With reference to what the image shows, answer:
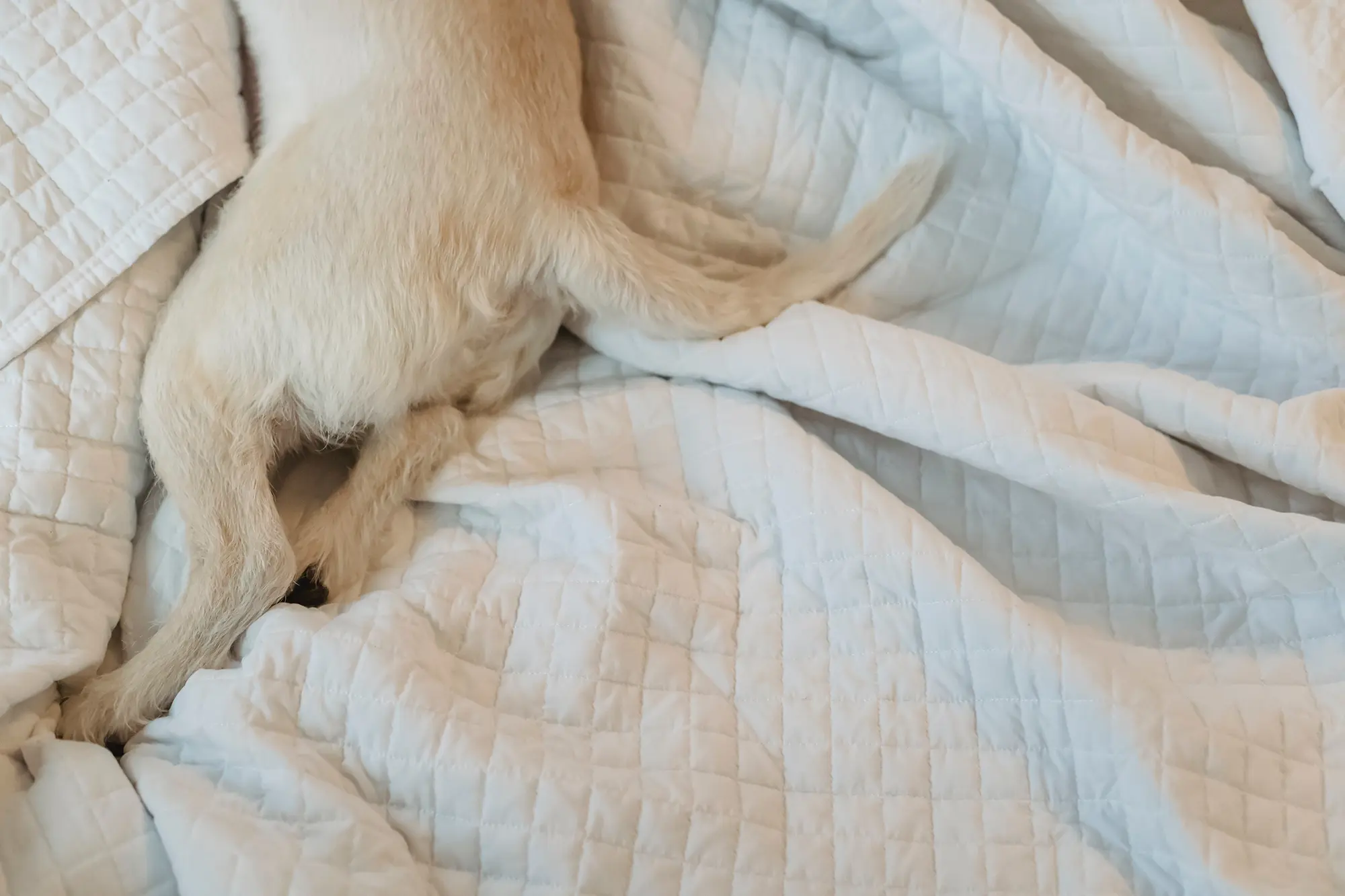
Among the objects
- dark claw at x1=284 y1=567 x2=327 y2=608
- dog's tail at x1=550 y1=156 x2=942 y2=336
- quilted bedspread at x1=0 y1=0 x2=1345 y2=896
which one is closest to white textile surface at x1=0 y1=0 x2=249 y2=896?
quilted bedspread at x1=0 y1=0 x2=1345 y2=896

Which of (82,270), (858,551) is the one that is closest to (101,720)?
(82,270)

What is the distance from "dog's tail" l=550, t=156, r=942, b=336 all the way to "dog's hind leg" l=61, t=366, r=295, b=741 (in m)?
0.39

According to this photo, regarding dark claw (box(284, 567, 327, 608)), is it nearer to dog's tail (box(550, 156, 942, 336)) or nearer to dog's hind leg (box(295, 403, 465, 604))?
dog's hind leg (box(295, 403, 465, 604))

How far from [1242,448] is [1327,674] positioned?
10.0 inches

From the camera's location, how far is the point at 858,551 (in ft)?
3.36

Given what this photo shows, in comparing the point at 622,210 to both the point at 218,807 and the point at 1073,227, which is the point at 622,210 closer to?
the point at 1073,227

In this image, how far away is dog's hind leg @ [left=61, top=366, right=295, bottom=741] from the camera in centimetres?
94

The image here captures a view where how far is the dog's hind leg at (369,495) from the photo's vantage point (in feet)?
3.37

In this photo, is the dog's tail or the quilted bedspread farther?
the dog's tail

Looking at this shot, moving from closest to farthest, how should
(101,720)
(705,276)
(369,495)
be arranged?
1. (101,720)
2. (369,495)
3. (705,276)

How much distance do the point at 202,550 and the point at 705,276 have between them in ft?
Result: 2.16

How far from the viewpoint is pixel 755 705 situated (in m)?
0.96

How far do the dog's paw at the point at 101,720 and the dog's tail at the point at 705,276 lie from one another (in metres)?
0.63

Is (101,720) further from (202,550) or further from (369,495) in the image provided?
(369,495)
